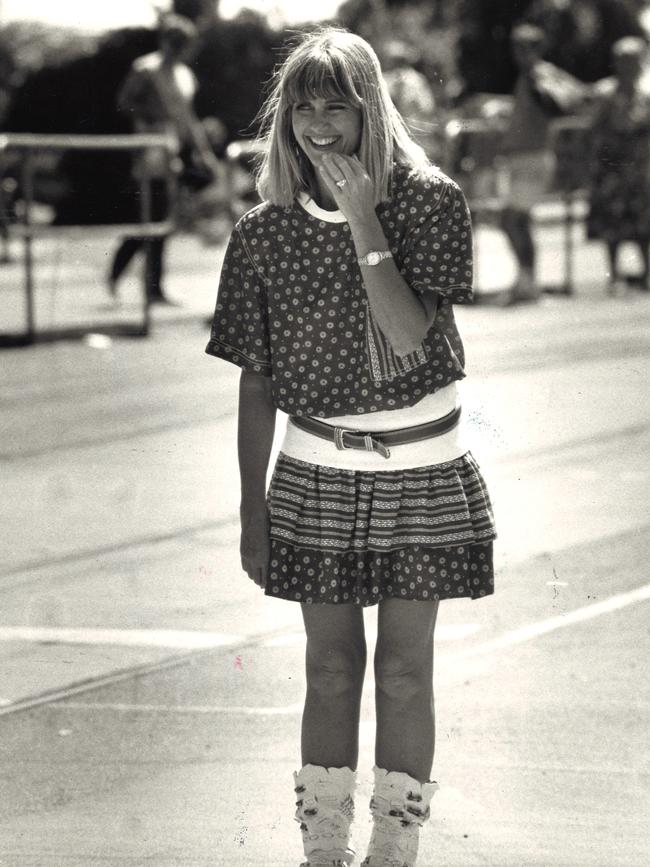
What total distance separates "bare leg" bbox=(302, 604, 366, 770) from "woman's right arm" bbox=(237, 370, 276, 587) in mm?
157

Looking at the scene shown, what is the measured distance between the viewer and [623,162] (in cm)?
1398

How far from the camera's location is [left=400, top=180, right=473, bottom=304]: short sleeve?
326cm

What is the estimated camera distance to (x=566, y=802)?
3777 mm

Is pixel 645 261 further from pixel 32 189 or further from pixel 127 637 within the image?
pixel 127 637

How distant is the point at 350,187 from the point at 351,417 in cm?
45

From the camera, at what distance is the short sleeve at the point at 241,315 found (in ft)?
11.0

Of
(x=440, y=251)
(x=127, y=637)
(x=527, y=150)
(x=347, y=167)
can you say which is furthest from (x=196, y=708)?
(x=527, y=150)

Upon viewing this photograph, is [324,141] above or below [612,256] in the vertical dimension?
above

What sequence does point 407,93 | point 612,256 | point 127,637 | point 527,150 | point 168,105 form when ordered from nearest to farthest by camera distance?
point 127,637 < point 407,93 < point 168,105 < point 527,150 < point 612,256

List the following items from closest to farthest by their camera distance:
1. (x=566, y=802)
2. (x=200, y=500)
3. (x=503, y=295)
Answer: (x=566, y=802)
(x=200, y=500)
(x=503, y=295)

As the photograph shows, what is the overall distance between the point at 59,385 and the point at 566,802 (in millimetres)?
6148

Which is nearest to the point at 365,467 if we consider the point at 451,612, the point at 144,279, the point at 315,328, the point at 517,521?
the point at 315,328

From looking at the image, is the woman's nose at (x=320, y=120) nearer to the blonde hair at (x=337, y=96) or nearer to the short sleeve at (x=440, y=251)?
the blonde hair at (x=337, y=96)

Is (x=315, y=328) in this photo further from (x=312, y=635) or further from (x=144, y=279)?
(x=144, y=279)
